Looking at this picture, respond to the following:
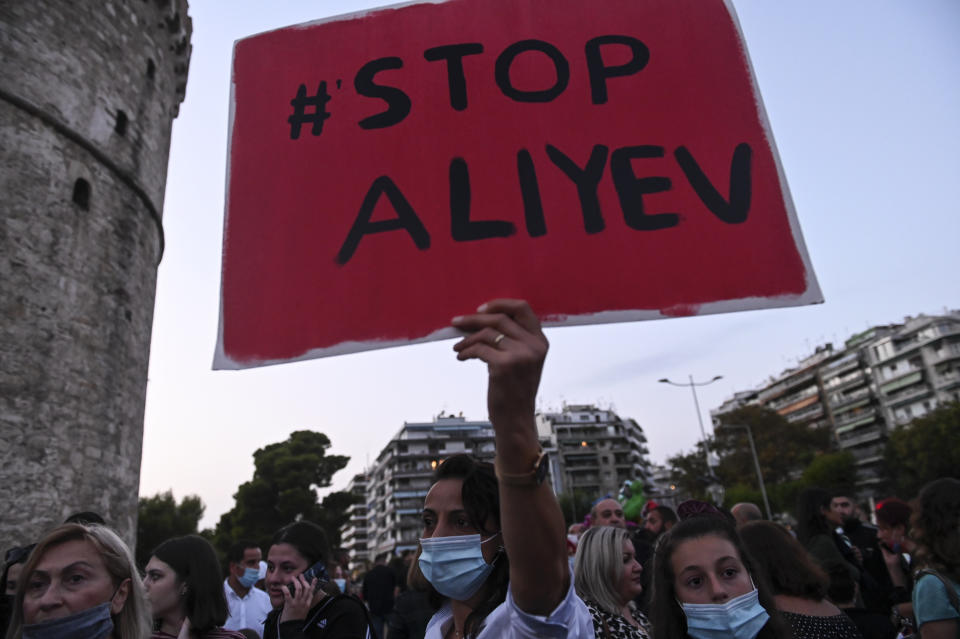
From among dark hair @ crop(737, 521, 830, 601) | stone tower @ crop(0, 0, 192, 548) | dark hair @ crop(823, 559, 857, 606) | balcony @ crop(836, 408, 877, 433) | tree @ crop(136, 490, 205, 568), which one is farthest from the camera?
balcony @ crop(836, 408, 877, 433)

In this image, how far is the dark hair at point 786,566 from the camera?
2500 mm

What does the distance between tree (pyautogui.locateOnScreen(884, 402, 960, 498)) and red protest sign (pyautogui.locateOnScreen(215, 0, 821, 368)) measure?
40.3 metres

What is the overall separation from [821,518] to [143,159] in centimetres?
1364

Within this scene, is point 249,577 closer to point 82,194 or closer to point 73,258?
point 73,258

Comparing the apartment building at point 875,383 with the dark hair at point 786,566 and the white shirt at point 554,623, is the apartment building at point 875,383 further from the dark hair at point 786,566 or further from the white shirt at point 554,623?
the white shirt at point 554,623

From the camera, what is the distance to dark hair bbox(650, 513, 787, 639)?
2131mm

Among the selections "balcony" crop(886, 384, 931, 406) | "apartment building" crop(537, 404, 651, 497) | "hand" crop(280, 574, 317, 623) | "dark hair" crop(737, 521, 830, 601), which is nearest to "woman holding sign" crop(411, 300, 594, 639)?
"dark hair" crop(737, 521, 830, 601)

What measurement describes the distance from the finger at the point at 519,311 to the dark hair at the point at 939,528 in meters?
2.50

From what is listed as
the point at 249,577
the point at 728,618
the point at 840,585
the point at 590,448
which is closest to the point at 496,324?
the point at 728,618

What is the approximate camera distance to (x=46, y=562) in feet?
6.97

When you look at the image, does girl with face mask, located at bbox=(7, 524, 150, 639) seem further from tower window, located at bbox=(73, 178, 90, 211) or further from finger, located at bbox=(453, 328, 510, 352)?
tower window, located at bbox=(73, 178, 90, 211)

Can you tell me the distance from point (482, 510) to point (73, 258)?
10957 millimetres

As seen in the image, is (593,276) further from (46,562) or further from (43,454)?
(43,454)

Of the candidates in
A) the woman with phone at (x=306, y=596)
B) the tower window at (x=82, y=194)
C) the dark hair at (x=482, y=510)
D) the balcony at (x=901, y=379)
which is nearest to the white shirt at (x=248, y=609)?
the woman with phone at (x=306, y=596)
